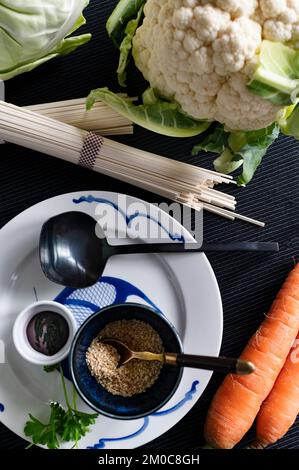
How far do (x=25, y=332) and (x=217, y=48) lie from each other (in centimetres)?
59

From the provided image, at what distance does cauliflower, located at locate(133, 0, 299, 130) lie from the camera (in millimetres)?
928

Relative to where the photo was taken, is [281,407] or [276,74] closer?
[276,74]

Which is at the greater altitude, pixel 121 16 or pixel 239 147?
pixel 121 16

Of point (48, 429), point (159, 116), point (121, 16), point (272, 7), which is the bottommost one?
point (48, 429)

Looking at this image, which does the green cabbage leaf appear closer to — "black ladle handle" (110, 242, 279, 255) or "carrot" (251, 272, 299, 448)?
"black ladle handle" (110, 242, 279, 255)

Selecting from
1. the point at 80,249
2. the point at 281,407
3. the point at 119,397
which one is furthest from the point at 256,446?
the point at 80,249

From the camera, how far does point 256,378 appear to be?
3.99 ft

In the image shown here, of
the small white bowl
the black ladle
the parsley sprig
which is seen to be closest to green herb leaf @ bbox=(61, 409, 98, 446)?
the parsley sprig

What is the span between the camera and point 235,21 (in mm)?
933

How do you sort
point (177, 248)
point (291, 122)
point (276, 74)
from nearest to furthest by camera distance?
point (276, 74), point (291, 122), point (177, 248)

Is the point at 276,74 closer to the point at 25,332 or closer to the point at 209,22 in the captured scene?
the point at 209,22

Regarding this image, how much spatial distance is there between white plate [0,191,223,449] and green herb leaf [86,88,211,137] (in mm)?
149

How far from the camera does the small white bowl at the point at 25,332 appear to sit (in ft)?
3.56

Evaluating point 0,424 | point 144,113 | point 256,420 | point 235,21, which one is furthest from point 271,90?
point 0,424
